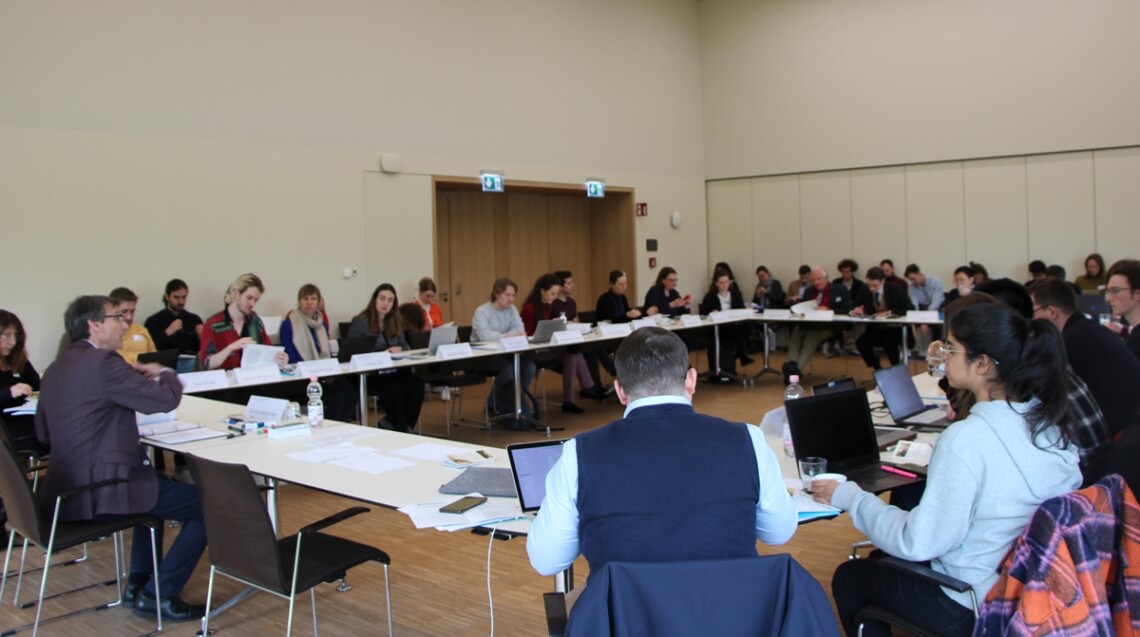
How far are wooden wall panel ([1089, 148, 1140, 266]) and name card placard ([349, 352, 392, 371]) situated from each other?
8.85 meters

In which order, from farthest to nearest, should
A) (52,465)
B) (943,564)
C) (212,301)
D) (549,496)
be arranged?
1. (212,301)
2. (52,465)
3. (943,564)
4. (549,496)

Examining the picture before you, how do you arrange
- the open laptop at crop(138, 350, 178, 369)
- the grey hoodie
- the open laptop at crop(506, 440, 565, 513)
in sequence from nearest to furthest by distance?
the grey hoodie
the open laptop at crop(506, 440, 565, 513)
the open laptop at crop(138, 350, 178, 369)

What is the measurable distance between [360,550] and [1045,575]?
2144mm

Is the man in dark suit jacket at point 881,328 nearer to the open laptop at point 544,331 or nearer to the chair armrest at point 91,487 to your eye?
the open laptop at point 544,331

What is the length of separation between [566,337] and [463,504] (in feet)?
16.7

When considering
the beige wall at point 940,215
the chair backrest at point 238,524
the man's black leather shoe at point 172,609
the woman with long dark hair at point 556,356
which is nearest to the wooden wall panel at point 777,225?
the beige wall at point 940,215

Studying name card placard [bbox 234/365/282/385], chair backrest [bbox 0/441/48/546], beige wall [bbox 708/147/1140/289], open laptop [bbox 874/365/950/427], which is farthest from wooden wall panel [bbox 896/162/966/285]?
chair backrest [bbox 0/441/48/546]

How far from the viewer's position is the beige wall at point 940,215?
1057 centimetres

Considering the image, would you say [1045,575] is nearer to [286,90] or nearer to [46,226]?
[46,226]

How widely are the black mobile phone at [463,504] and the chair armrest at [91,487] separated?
1.50 m

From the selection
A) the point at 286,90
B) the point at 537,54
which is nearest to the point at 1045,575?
the point at 286,90

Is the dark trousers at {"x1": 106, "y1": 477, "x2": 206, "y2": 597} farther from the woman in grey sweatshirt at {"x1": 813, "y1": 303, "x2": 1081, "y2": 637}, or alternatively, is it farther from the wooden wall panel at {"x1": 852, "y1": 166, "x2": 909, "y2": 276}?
the wooden wall panel at {"x1": 852, "y1": 166, "x2": 909, "y2": 276}

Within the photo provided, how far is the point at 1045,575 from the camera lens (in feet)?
6.30

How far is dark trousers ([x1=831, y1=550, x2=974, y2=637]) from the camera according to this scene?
7.39 ft
